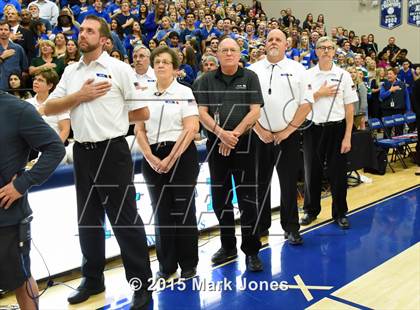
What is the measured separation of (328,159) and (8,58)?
4.44m

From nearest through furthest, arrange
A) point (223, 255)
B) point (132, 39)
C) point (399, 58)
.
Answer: point (223, 255)
point (132, 39)
point (399, 58)

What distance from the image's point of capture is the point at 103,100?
8.50 feet

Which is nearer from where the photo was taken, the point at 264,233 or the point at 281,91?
the point at 281,91

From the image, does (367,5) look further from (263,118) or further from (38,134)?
(38,134)

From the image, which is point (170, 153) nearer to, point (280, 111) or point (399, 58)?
point (280, 111)

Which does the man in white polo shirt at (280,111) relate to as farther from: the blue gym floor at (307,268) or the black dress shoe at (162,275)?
the black dress shoe at (162,275)

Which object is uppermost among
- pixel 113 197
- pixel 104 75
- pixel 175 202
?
pixel 104 75

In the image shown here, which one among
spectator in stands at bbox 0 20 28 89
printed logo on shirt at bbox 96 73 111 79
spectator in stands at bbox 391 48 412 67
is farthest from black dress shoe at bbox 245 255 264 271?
spectator in stands at bbox 391 48 412 67

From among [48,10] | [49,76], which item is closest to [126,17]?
[48,10]

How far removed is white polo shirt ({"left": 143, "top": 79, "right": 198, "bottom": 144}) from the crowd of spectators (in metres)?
1.15

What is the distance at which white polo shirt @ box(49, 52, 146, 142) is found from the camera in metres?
2.60

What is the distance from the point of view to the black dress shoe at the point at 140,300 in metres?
2.79

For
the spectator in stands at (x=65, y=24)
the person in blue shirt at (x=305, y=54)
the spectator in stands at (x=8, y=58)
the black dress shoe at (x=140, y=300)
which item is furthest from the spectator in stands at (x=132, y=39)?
the black dress shoe at (x=140, y=300)

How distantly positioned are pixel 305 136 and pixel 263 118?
88 centimetres
